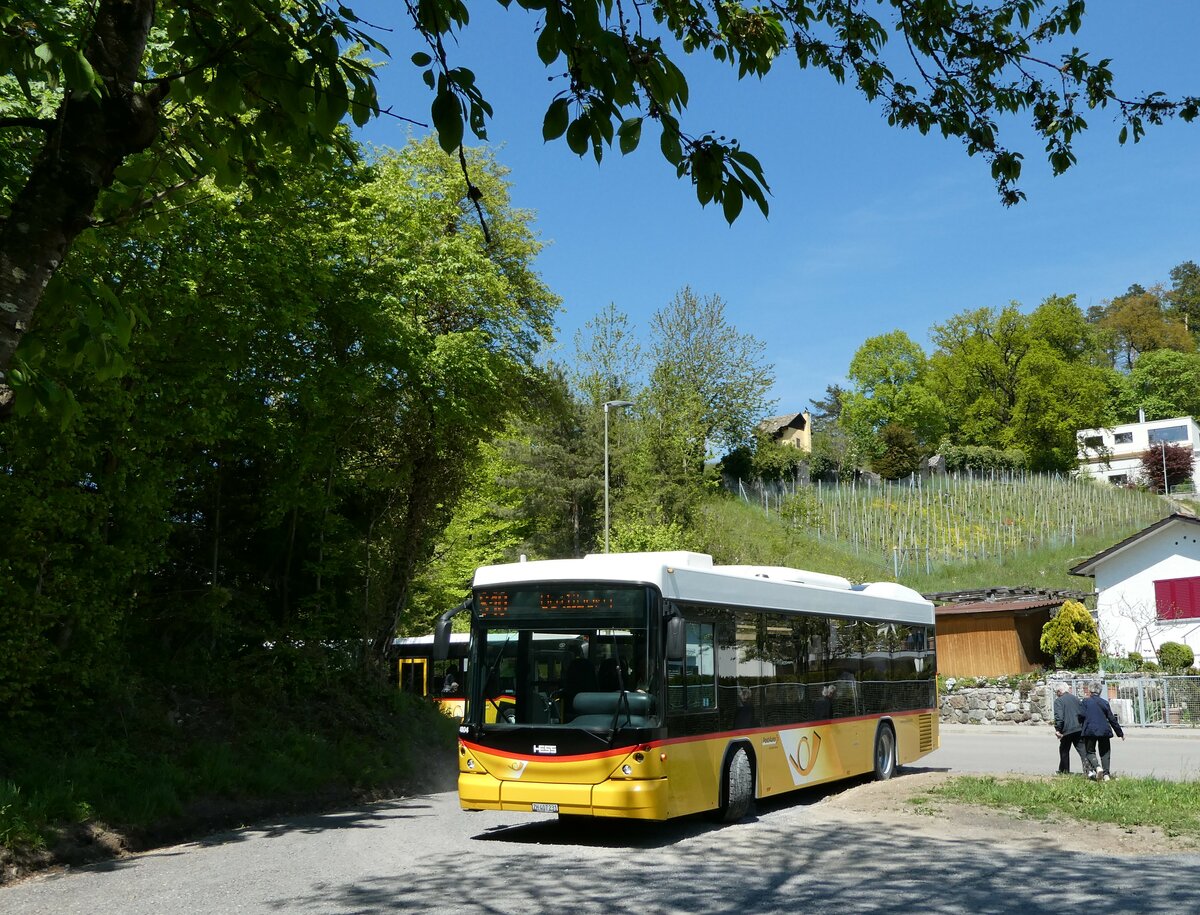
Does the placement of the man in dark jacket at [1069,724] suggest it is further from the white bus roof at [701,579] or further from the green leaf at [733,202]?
the green leaf at [733,202]

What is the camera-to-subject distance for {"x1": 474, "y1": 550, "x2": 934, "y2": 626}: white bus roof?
490 inches

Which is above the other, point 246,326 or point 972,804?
point 246,326

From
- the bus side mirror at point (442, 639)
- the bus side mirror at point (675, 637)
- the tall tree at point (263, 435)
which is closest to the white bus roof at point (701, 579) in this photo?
the bus side mirror at point (675, 637)

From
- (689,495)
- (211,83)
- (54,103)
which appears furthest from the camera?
(689,495)

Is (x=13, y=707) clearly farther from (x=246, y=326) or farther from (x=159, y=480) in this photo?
(x=246, y=326)

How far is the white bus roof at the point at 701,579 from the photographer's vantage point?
1244 cm

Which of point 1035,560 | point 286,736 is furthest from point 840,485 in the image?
point 286,736

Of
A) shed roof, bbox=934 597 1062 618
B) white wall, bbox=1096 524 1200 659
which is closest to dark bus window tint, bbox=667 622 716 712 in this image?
shed roof, bbox=934 597 1062 618

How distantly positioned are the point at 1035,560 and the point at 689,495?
20.8m

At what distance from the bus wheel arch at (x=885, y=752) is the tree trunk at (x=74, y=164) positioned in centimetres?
1542

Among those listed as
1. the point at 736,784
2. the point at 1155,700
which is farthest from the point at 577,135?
the point at 1155,700

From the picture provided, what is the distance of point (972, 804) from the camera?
46.4ft

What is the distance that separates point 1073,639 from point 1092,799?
24811mm

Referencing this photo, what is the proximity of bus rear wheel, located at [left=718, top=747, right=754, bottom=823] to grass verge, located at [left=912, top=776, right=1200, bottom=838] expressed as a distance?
7.61ft
